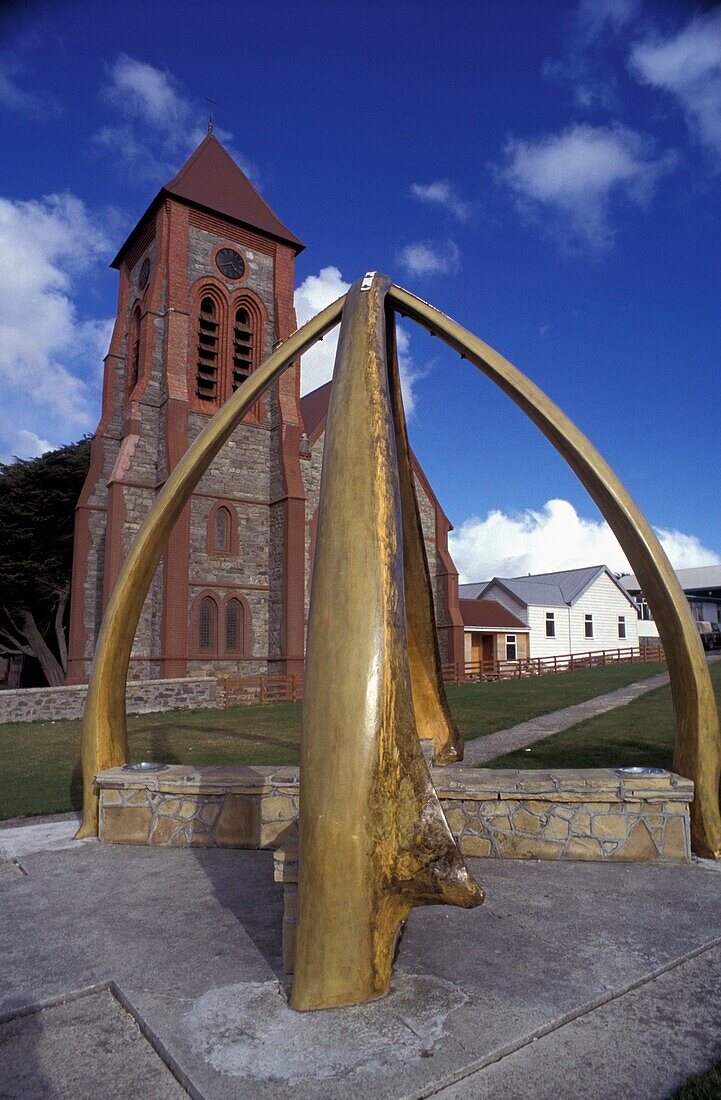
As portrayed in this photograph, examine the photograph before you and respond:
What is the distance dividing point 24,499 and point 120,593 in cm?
2868

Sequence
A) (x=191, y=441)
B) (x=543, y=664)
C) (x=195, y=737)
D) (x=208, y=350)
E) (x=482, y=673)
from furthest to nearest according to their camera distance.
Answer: (x=543, y=664), (x=482, y=673), (x=208, y=350), (x=191, y=441), (x=195, y=737)

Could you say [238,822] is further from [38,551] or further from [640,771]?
[38,551]

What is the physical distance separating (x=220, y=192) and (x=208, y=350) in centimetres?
765

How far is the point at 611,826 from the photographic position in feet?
19.4

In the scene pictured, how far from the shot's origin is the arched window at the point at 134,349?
94.2 feet

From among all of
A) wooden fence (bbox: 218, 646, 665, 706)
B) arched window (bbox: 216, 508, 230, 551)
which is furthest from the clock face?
wooden fence (bbox: 218, 646, 665, 706)

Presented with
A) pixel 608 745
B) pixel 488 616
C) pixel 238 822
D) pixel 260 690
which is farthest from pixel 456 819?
pixel 488 616

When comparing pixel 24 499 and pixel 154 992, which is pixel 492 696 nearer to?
pixel 154 992

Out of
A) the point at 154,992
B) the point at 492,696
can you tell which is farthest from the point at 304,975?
the point at 492,696

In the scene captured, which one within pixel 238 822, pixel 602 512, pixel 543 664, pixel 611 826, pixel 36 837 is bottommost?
pixel 36 837

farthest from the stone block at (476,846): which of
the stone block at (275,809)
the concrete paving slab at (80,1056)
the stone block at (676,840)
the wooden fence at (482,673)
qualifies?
the wooden fence at (482,673)

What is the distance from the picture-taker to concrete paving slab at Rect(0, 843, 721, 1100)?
2.97 meters

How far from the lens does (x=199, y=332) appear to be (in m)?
28.0

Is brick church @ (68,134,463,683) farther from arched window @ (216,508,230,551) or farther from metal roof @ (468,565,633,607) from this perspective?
metal roof @ (468,565,633,607)
